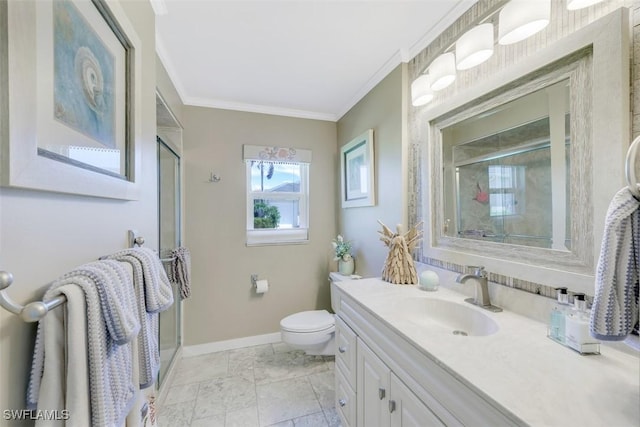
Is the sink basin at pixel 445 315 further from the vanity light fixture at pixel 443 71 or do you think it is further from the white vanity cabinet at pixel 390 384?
the vanity light fixture at pixel 443 71

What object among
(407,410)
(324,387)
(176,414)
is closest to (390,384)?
(407,410)

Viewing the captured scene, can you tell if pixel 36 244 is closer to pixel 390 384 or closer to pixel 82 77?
pixel 82 77

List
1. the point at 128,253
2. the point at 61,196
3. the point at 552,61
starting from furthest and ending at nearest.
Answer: the point at 552,61 → the point at 128,253 → the point at 61,196

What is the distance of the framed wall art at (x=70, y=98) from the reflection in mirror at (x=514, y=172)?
1.48 metres

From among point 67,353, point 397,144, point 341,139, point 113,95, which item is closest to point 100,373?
point 67,353

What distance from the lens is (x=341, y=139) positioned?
257cm

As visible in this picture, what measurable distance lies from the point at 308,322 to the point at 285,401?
1.76ft

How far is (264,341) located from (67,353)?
2.21 metres

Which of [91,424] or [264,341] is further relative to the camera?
[264,341]

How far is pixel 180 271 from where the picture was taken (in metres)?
1.96

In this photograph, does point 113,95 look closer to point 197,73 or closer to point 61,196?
point 61,196

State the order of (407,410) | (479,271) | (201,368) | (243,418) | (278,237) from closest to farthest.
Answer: (407,410), (479,271), (243,418), (201,368), (278,237)

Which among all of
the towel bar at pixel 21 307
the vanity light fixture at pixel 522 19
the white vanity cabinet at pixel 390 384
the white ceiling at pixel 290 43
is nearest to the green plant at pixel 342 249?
the white vanity cabinet at pixel 390 384

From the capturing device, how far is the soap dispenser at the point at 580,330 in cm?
69
